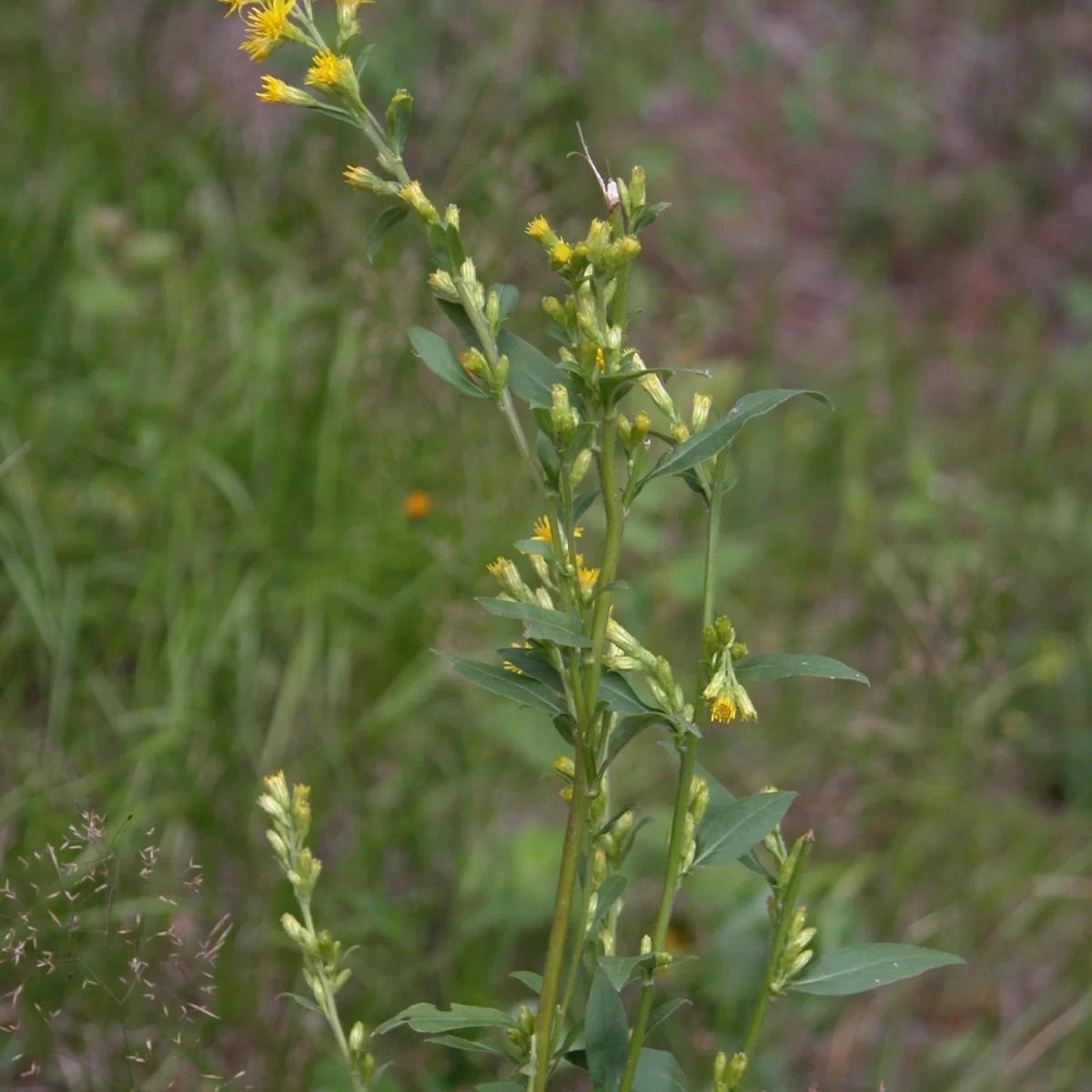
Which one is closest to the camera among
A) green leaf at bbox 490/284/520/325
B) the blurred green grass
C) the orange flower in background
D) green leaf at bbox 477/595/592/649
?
green leaf at bbox 477/595/592/649

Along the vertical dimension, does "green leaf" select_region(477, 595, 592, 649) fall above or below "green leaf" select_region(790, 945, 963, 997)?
above

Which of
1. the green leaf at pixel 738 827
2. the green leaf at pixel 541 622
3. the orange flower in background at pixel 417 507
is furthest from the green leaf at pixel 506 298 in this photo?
the orange flower in background at pixel 417 507

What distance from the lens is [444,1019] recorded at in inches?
33.1

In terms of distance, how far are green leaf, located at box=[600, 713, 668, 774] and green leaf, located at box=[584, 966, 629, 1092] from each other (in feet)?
0.47

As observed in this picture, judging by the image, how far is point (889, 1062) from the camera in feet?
5.95

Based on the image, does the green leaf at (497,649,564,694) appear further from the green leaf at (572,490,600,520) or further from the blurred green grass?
the blurred green grass

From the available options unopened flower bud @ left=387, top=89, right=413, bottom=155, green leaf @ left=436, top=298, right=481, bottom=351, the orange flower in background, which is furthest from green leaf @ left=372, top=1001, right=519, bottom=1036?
the orange flower in background

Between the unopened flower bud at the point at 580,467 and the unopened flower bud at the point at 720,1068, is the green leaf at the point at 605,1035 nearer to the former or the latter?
the unopened flower bud at the point at 720,1068

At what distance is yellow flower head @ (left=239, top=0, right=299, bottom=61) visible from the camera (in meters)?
0.89

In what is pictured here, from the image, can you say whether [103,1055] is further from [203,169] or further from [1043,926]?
[203,169]

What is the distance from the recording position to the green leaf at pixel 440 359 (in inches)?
34.3

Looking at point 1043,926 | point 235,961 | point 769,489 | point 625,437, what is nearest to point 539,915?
point 235,961

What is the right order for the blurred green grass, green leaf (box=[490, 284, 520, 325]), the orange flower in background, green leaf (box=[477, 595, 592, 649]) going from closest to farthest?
green leaf (box=[477, 595, 592, 649]) → green leaf (box=[490, 284, 520, 325]) → the blurred green grass → the orange flower in background

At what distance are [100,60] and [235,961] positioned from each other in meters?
2.47
